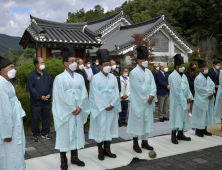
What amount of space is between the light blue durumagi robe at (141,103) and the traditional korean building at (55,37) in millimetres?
6319

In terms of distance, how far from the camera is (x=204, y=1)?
29625 mm

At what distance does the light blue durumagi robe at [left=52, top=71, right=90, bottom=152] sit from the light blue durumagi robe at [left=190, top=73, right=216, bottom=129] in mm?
3517

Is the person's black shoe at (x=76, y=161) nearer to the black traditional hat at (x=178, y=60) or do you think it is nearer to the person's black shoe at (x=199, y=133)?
the black traditional hat at (x=178, y=60)

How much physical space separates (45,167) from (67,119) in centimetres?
102

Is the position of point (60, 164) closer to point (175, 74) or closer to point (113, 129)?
point (113, 129)

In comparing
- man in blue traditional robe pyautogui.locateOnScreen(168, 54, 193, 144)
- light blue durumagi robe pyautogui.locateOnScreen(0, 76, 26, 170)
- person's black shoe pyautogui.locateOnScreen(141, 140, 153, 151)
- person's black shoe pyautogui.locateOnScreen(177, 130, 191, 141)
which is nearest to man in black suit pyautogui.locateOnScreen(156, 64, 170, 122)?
person's black shoe pyautogui.locateOnScreen(177, 130, 191, 141)

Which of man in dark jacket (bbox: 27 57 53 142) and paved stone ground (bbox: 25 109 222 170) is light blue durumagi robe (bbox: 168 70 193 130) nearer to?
paved stone ground (bbox: 25 109 222 170)

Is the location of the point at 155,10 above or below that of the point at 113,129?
above

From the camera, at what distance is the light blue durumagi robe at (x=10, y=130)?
11.6ft

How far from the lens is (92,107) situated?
4.76m

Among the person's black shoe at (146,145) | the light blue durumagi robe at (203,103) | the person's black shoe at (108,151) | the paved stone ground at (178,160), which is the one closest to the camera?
the paved stone ground at (178,160)

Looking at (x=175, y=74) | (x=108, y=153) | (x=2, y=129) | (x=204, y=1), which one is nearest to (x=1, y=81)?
(x=2, y=129)

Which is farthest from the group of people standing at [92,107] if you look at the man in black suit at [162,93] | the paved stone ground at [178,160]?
the man in black suit at [162,93]

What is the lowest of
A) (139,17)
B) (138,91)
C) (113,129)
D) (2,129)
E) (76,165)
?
(76,165)
